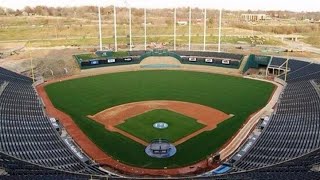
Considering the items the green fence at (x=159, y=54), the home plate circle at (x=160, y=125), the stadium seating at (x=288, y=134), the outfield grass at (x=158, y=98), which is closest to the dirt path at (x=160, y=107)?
the outfield grass at (x=158, y=98)

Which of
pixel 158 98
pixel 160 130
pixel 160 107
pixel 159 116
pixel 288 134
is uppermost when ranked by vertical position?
pixel 288 134

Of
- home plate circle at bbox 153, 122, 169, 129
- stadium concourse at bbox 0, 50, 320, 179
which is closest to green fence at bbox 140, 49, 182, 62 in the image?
stadium concourse at bbox 0, 50, 320, 179

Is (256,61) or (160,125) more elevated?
(256,61)

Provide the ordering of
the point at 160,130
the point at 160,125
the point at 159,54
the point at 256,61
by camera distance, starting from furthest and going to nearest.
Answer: the point at 159,54, the point at 256,61, the point at 160,125, the point at 160,130

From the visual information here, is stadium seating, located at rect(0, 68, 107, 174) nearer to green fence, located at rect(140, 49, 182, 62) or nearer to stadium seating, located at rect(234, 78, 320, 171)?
stadium seating, located at rect(234, 78, 320, 171)

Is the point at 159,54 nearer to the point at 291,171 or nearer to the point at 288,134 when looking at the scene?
the point at 288,134

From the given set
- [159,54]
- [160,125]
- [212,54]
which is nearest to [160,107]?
[160,125]

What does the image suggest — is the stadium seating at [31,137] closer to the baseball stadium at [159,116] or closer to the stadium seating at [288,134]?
the baseball stadium at [159,116]
